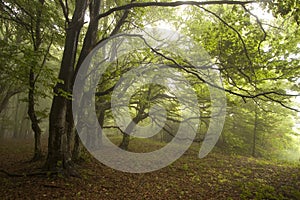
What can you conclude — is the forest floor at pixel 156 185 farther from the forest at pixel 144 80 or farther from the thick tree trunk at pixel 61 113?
the thick tree trunk at pixel 61 113

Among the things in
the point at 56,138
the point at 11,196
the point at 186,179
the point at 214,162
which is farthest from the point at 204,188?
the point at 11,196

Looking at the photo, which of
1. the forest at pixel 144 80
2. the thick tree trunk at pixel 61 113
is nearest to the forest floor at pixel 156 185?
the forest at pixel 144 80

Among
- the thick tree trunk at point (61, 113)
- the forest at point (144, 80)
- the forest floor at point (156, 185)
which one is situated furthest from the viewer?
the thick tree trunk at point (61, 113)

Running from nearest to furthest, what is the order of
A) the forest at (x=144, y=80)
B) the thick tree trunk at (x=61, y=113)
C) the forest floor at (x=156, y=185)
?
the forest at (x=144, y=80) → the forest floor at (x=156, y=185) → the thick tree trunk at (x=61, y=113)

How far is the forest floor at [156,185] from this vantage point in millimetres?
6168

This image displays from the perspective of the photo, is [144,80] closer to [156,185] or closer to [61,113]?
[61,113]

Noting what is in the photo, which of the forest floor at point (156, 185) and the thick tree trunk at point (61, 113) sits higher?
the thick tree trunk at point (61, 113)

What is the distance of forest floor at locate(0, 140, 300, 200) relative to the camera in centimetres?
617

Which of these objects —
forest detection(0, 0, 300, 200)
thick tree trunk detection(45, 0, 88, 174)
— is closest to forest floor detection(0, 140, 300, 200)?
forest detection(0, 0, 300, 200)

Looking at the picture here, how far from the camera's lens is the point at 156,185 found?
7855 mm

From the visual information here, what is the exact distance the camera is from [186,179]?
8734mm

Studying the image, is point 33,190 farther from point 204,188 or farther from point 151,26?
point 151,26

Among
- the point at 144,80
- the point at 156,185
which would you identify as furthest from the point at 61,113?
the point at 144,80

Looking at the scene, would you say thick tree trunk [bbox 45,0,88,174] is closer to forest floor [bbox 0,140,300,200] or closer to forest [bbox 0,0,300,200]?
forest [bbox 0,0,300,200]
